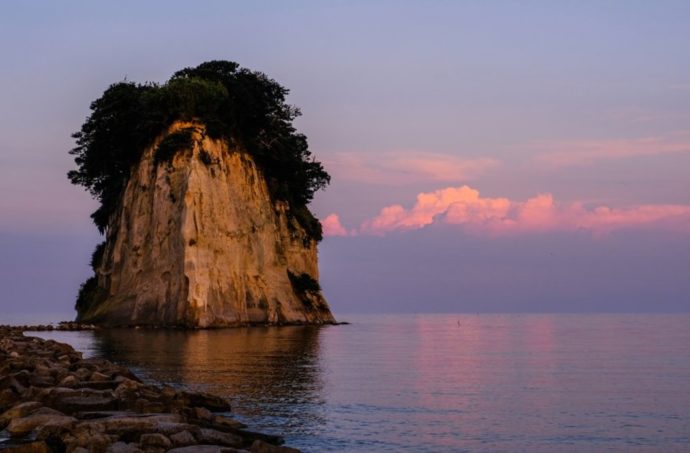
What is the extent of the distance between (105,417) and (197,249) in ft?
177

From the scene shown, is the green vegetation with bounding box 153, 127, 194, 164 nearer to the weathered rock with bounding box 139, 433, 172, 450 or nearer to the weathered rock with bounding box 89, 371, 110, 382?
the weathered rock with bounding box 89, 371, 110, 382

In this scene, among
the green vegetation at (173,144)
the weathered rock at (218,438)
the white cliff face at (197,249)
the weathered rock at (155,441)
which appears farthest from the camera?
the green vegetation at (173,144)

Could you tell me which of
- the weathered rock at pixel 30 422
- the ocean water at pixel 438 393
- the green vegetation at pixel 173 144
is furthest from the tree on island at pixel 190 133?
the weathered rock at pixel 30 422

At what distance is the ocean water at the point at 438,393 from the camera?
19.9 m

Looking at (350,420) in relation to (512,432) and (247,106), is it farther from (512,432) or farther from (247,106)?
(247,106)

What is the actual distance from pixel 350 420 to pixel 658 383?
14638mm

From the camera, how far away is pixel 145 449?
15.3 metres

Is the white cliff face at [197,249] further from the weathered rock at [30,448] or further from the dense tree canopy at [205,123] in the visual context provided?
the weathered rock at [30,448]

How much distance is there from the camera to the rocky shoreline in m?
15.5

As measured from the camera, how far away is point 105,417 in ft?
59.6

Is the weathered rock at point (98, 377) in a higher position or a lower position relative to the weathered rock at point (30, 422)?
higher

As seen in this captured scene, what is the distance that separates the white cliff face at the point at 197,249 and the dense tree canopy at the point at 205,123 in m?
1.67

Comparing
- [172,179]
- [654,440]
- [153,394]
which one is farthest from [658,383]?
[172,179]

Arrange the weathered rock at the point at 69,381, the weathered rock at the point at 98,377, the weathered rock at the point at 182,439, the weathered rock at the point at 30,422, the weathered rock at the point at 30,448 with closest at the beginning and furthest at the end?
the weathered rock at the point at 30,448
the weathered rock at the point at 182,439
the weathered rock at the point at 30,422
the weathered rock at the point at 69,381
the weathered rock at the point at 98,377
